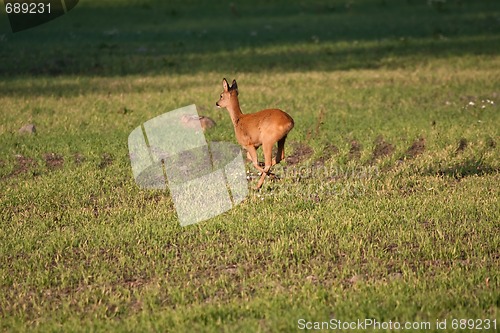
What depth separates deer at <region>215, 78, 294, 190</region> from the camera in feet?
32.7

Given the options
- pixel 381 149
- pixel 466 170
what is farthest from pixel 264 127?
pixel 381 149

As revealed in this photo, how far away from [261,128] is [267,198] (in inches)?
39.0

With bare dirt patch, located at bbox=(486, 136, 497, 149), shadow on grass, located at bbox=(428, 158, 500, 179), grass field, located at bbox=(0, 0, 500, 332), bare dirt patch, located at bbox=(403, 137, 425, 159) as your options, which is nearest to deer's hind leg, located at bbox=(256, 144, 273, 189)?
grass field, located at bbox=(0, 0, 500, 332)

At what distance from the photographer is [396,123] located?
15133 millimetres

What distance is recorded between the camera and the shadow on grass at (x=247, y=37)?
22656 millimetres

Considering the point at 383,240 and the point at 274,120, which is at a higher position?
the point at 274,120

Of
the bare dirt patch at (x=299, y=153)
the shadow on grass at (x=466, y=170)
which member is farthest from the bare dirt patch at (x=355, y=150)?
the shadow on grass at (x=466, y=170)

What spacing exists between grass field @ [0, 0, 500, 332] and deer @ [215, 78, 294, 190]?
0.59 metres

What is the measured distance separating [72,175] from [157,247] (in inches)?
143

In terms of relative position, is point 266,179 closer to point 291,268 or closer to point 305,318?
point 291,268

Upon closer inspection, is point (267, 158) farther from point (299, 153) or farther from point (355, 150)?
point (355, 150)

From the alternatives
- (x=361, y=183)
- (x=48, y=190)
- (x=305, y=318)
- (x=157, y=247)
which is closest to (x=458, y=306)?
(x=305, y=318)

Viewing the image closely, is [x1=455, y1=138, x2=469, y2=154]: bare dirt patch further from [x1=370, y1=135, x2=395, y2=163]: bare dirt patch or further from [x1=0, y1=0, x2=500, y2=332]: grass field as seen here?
[x1=370, y1=135, x2=395, y2=163]: bare dirt patch

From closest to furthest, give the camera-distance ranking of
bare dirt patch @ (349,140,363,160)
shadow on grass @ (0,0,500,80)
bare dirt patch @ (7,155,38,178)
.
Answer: bare dirt patch @ (7,155,38,178) → bare dirt patch @ (349,140,363,160) → shadow on grass @ (0,0,500,80)
